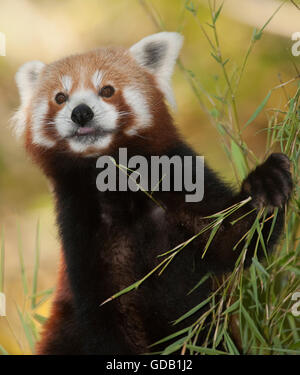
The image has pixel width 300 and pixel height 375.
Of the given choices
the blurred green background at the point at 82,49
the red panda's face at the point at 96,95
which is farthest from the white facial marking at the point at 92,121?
the blurred green background at the point at 82,49

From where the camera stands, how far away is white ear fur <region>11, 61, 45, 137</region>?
10.2ft

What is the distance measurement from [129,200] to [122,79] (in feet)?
1.92

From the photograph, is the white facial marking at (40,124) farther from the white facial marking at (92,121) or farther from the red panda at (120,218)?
the white facial marking at (92,121)

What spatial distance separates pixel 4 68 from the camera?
5980 mm

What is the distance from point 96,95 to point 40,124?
30 cm

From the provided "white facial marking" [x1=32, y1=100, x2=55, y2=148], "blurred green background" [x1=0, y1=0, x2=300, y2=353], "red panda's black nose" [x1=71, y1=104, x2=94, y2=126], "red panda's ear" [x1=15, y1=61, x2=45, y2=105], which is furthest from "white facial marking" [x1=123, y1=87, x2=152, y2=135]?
"blurred green background" [x1=0, y1=0, x2=300, y2=353]

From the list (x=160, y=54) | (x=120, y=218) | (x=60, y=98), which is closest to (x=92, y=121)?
(x=60, y=98)

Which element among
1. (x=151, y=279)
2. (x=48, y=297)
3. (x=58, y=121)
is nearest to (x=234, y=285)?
(x=151, y=279)

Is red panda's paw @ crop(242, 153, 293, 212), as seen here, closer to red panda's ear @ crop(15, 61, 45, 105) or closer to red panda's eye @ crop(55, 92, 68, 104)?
red panda's eye @ crop(55, 92, 68, 104)

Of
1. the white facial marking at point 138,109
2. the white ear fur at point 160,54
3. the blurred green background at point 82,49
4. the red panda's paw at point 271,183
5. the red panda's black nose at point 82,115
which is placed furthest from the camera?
the blurred green background at point 82,49

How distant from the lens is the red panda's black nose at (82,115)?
261 cm

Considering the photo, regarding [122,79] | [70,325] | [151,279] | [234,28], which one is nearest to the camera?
[151,279]
